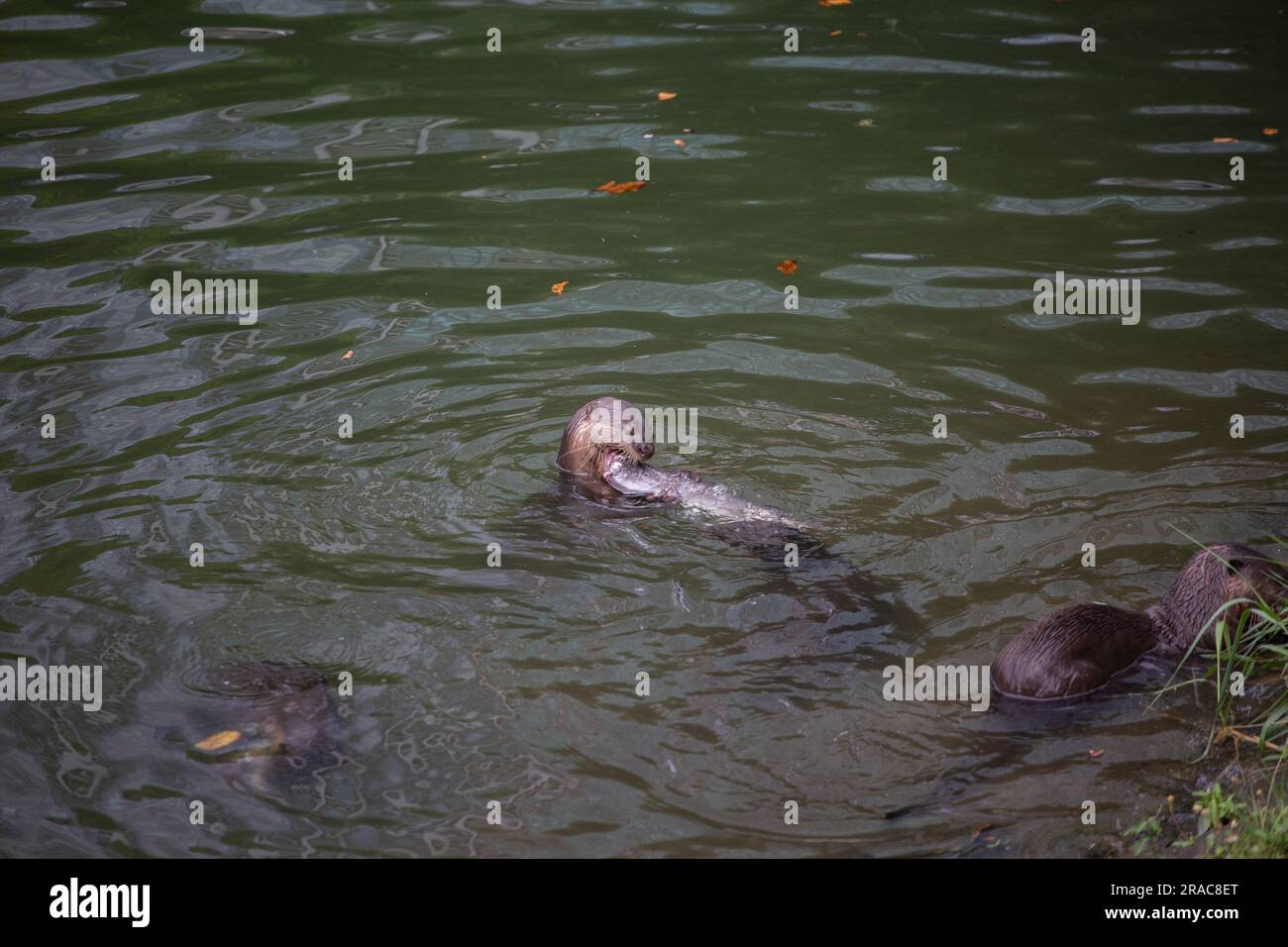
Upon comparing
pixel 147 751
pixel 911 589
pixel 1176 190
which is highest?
pixel 1176 190

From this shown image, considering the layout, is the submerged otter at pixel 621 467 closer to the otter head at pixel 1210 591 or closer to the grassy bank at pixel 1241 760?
the otter head at pixel 1210 591

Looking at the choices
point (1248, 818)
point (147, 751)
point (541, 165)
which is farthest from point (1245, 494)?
point (541, 165)

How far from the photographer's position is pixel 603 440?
24.2 ft

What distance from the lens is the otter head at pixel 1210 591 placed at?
5816mm

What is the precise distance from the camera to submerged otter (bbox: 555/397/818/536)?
705cm

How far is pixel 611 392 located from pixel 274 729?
12.4ft

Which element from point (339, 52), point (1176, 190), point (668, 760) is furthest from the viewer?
point (339, 52)

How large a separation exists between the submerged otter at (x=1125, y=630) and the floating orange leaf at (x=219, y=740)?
3341mm

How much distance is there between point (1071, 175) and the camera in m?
10.9

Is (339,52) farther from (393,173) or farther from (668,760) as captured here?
(668,760)

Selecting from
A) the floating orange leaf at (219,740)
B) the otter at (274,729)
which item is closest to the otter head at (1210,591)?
the otter at (274,729)

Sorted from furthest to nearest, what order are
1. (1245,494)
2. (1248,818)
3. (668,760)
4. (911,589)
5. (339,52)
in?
1. (339,52)
2. (1245,494)
3. (911,589)
4. (668,760)
5. (1248,818)

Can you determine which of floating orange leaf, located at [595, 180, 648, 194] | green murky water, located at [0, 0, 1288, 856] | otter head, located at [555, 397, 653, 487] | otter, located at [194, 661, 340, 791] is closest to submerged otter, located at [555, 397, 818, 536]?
otter head, located at [555, 397, 653, 487]
